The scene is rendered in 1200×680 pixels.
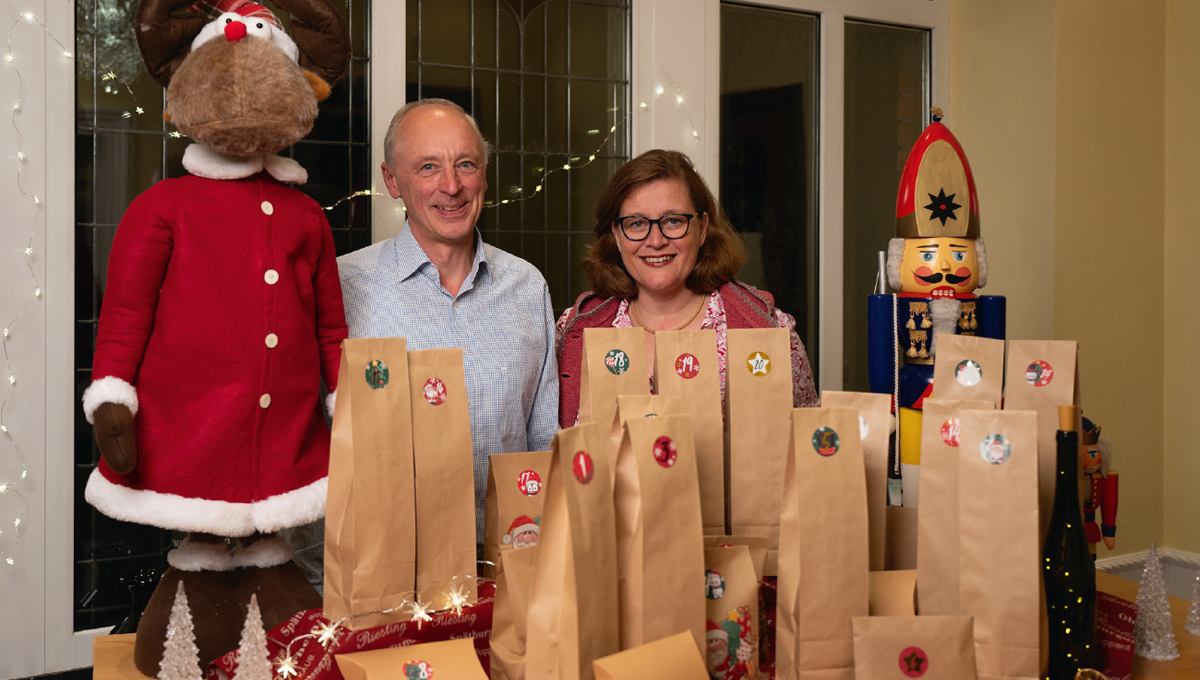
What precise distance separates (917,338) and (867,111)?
1.46 meters

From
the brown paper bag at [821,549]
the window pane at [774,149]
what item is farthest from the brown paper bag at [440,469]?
the window pane at [774,149]

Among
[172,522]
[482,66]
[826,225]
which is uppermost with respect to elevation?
[482,66]

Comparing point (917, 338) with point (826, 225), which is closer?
point (917, 338)

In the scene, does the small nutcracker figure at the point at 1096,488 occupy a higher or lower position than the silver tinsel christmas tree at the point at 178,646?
higher

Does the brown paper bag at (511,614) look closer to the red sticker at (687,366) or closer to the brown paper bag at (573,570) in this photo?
the brown paper bag at (573,570)

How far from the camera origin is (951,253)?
1.90 m

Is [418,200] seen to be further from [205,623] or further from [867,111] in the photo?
[867,111]

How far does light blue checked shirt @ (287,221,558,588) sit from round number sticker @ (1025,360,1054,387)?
918mm

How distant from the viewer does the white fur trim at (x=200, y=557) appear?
119 centimetres

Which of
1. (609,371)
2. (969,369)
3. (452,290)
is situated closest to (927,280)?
(969,369)

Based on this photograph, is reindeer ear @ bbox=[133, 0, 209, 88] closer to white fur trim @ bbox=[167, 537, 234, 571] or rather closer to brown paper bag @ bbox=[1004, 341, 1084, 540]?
white fur trim @ bbox=[167, 537, 234, 571]

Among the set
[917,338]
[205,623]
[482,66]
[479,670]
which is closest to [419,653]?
[479,670]

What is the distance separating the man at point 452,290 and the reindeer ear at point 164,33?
0.43 metres

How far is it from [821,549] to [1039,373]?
14.0 inches
